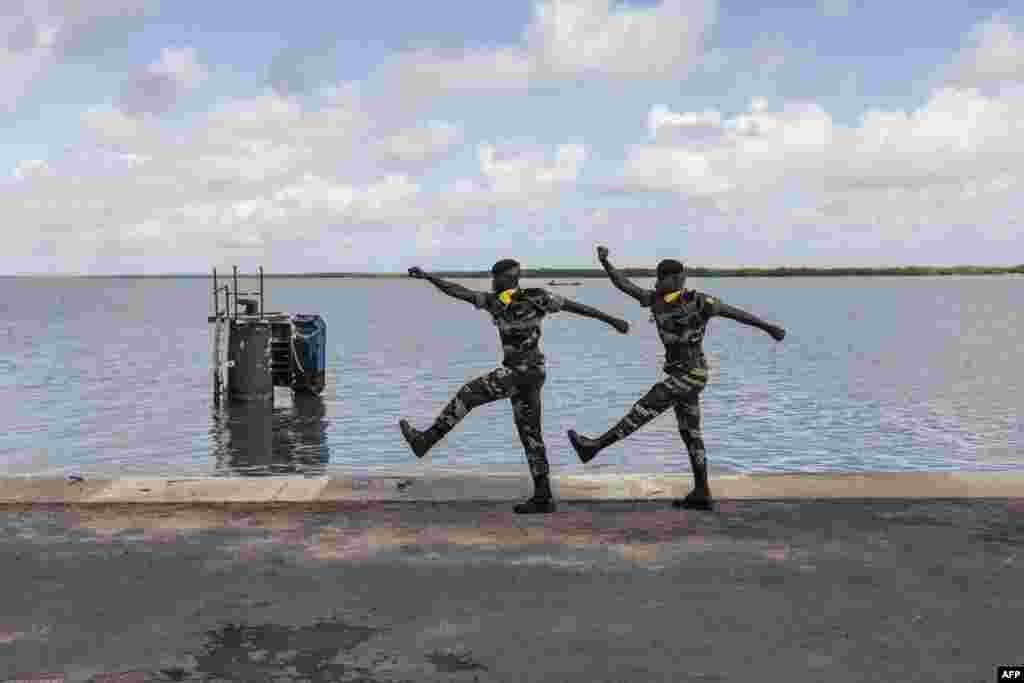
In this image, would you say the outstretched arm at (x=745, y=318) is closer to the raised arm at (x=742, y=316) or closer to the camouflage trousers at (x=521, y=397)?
the raised arm at (x=742, y=316)

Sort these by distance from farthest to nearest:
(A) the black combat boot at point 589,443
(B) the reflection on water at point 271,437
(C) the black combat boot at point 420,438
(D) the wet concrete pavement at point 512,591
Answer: (B) the reflection on water at point 271,437 → (C) the black combat boot at point 420,438 → (A) the black combat boot at point 589,443 → (D) the wet concrete pavement at point 512,591

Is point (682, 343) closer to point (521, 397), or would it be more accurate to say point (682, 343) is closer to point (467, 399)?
point (521, 397)

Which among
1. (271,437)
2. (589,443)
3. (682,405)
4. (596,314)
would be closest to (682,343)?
(682,405)

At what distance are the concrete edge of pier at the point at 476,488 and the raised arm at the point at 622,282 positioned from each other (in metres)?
1.68

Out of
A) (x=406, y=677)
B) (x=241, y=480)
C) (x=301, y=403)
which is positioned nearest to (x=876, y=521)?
(x=406, y=677)

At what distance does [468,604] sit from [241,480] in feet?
13.6

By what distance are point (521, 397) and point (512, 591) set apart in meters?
2.57

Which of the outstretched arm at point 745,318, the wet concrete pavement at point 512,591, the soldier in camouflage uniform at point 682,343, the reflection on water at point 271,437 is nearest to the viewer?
the wet concrete pavement at point 512,591

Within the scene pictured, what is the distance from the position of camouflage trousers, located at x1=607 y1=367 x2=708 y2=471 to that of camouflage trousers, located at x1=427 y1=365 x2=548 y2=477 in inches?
24.2

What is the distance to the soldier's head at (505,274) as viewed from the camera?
8.86m

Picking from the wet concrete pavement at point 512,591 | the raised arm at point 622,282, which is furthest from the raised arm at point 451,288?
the wet concrete pavement at point 512,591

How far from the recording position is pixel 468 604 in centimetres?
627

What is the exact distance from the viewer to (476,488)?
9.49 metres

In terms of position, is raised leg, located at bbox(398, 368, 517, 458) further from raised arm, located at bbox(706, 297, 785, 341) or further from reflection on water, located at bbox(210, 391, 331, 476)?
reflection on water, located at bbox(210, 391, 331, 476)
